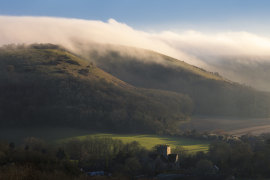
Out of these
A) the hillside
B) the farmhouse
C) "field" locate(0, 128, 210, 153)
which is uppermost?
the hillside

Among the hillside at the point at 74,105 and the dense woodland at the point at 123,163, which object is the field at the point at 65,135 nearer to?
the hillside at the point at 74,105

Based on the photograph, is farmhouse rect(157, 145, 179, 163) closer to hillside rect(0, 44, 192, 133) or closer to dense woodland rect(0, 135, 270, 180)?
dense woodland rect(0, 135, 270, 180)

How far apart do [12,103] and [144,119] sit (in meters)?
76.0

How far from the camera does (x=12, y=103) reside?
544 ft

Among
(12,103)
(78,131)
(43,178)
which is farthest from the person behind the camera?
(12,103)

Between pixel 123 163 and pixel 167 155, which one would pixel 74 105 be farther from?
pixel 123 163

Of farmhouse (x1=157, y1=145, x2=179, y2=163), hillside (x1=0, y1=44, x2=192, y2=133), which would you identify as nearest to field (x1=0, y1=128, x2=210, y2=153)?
hillside (x1=0, y1=44, x2=192, y2=133)

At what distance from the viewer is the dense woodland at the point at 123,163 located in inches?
856

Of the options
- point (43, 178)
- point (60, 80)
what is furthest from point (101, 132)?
point (43, 178)

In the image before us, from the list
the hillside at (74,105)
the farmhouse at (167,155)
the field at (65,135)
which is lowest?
the farmhouse at (167,155)

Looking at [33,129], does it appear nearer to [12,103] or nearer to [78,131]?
[78,131]

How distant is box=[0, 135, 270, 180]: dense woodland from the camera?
71.3 feet

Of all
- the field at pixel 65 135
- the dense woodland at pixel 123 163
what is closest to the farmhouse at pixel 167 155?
the dense woodland at pixel 123 163

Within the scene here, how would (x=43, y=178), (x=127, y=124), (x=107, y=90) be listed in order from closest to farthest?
1. (x=43, y=178)
2. (x=127, y=124)
3. (x=107, y=90)
